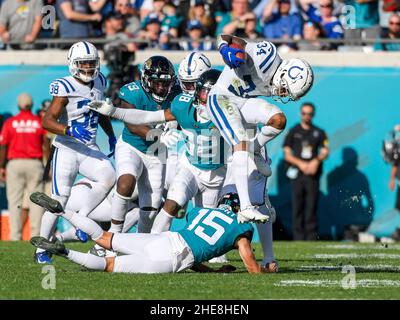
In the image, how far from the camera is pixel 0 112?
53.3ft

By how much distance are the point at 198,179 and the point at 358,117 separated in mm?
6211

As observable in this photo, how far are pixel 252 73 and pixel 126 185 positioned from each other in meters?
1.71

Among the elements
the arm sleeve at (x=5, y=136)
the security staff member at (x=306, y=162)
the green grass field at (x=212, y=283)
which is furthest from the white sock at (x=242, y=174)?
the arm sleeve at (x=5, y=136)

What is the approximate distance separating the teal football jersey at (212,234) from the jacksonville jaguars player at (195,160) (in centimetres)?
128

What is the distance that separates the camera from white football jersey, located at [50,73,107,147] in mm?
11039

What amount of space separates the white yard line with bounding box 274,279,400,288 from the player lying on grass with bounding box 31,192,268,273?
1.55 ft

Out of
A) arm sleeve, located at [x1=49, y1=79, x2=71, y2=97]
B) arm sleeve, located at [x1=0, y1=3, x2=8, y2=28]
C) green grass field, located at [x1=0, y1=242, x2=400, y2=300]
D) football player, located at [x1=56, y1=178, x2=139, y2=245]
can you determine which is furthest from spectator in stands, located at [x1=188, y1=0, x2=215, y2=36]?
green grass field, located at [x1=0, y1=242, x2=400, y2=300]

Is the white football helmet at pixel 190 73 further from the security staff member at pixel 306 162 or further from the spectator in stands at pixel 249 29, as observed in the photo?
the spectator in stands at pixel 249 29

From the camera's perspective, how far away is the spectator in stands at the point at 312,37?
16.0 m

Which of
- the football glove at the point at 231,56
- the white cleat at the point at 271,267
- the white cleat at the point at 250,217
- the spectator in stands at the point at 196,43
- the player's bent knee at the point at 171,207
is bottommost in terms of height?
the white cleat at the point at 271,267

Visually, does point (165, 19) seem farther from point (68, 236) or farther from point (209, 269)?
point (209, 269)

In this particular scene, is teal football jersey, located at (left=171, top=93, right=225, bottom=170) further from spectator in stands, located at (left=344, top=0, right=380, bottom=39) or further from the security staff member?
spectator in stands, located at (left=344, top=0, right=380, bottom=39)

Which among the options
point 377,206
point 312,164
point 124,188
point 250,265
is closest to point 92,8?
point 312,164

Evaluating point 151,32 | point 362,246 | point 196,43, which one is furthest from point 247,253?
point 151,32
